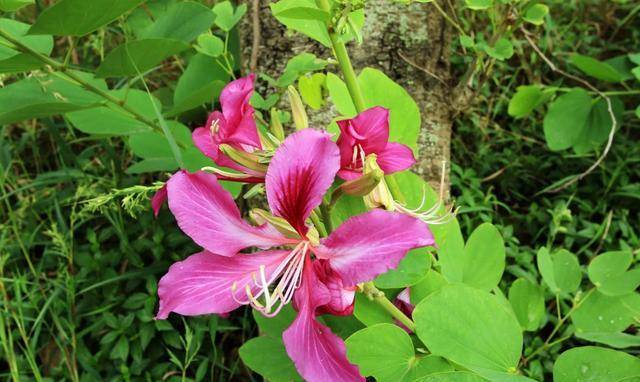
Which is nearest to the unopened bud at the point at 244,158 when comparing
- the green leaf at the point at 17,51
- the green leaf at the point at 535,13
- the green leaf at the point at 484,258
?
the green leaf at the point at 17,51

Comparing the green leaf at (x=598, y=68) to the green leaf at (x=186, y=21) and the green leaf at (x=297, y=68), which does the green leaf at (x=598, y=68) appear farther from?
the green leaf at (x=186, y=21)

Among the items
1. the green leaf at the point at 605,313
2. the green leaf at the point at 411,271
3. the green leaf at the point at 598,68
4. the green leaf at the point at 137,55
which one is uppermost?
the green leaf at the point at 137,55

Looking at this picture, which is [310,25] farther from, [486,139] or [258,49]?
[486,139]

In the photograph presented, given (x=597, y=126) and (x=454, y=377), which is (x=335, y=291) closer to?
(x=454, y=377)

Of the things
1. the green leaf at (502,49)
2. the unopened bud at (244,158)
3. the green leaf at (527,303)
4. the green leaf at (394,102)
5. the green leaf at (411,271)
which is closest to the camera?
the unopened bud at (244,158)

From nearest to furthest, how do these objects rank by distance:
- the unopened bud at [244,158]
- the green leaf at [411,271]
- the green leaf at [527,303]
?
1. the unopened bud at [244,158]
2. the green leaf at [411,271]
3. the green leaf at [527,303]

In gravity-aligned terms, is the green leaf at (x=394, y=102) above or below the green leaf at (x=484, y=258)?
above

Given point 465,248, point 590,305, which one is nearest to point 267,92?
point 465,248

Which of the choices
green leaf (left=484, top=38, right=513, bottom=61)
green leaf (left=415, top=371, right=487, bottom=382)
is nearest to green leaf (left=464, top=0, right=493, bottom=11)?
green leaf (left=484, top=38, right=513, bottom=61)
